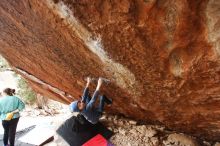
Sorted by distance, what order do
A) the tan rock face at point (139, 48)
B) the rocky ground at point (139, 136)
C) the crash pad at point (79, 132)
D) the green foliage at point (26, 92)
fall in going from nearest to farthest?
1. the tan rock face at point (139, 48)
2. the rocky ground at point (139, 136)
3. the crash pad at point (79, 132)
4. the green foliage at point (26, 92)

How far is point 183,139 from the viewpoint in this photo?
241 inches

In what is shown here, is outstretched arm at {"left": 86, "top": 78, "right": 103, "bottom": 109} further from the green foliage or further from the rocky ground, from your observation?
the green foliage

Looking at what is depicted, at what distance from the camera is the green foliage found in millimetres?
12148

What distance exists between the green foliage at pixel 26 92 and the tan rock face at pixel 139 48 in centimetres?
623

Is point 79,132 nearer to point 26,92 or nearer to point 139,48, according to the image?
point 139,48

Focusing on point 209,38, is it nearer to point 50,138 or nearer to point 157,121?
point 157,121

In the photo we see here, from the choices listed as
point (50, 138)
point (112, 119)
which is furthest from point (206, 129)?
point (50, 138)

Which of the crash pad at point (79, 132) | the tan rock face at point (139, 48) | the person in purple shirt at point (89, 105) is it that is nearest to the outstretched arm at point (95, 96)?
the person in purple shirt at point (89, 105)

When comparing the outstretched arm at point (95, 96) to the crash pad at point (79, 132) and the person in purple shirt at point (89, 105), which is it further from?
the crash pad at point (79, 132)

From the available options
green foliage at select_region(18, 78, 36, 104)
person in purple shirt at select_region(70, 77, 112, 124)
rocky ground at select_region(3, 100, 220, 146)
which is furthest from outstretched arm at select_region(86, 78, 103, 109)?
green foliage at select_region(18, 78, 36, 104)

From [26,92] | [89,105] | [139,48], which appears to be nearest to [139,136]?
[89,105]

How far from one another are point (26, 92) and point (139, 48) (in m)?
9.62

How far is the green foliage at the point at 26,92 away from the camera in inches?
478

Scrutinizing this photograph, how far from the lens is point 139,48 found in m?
3.70
